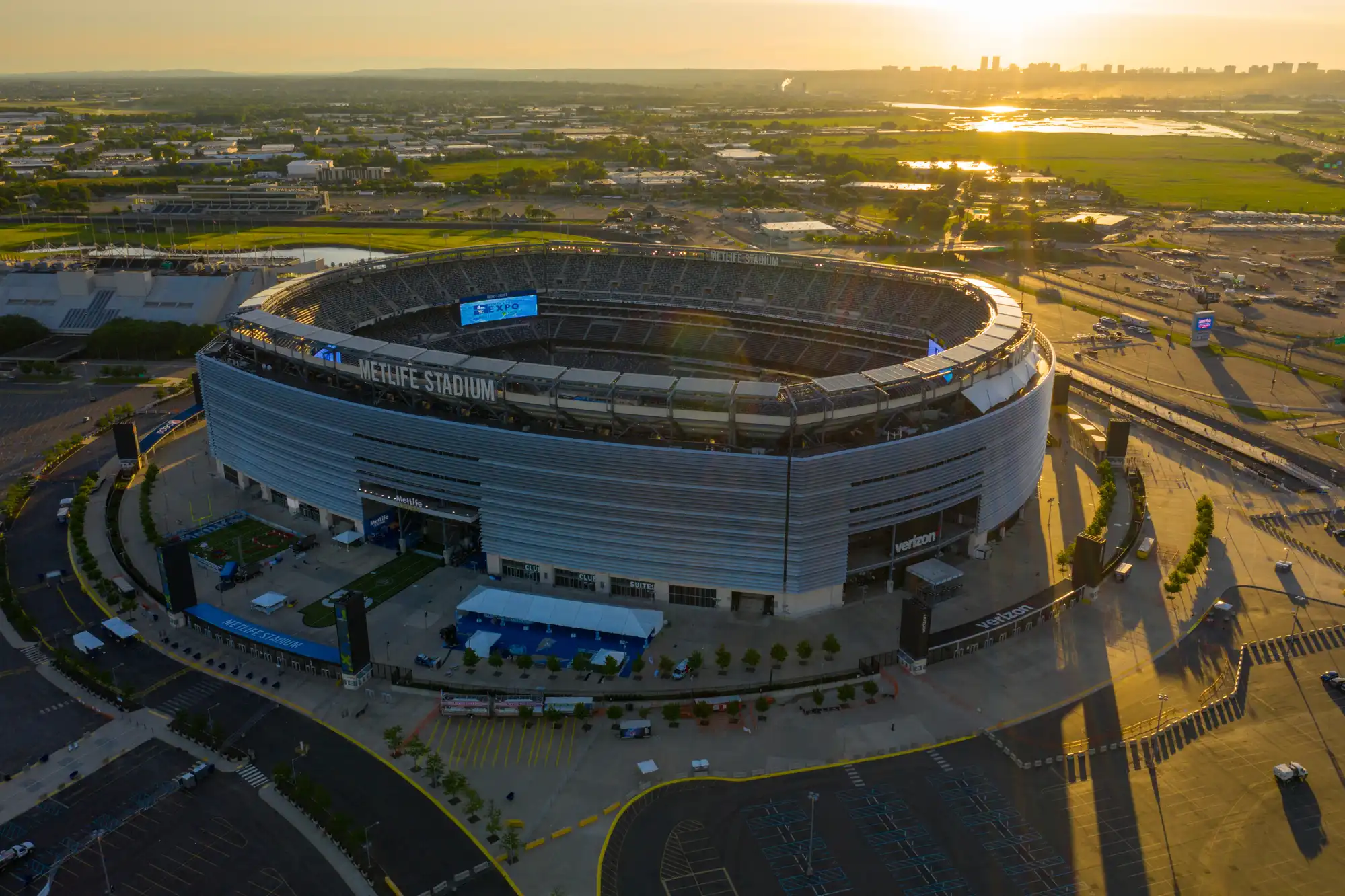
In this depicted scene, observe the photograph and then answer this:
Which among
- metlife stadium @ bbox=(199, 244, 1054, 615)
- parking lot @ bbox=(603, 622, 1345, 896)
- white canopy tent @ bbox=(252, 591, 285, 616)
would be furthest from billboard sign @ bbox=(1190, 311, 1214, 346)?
white canopy tent @ bbox=(252, 591, 285, 616)

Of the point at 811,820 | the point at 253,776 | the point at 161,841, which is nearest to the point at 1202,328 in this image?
the point at 811,820

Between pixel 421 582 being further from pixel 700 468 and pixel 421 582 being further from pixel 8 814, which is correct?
pixel 8 814

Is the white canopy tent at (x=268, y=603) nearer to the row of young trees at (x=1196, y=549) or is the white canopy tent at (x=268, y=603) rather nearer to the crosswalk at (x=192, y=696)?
the crosswalk at (x=192, y=696)

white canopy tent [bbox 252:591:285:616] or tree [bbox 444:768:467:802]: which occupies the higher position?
white canopy tent [bbox 252:591:285:616]

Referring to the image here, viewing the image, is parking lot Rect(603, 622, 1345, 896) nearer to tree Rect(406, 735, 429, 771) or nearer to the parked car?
the parked car

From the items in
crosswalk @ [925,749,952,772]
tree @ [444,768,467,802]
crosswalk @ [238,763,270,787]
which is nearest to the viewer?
tree @ [444,768,467,802]

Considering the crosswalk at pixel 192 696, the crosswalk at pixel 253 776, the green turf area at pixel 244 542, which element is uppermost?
the green turf area at pixel 244 542

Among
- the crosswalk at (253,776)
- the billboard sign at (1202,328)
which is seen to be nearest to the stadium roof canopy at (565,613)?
the crosswalk at (253,776)
